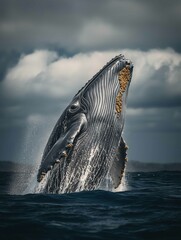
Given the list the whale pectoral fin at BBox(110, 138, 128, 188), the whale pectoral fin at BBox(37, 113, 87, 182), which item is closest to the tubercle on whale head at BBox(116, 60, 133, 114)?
the whale pectoral fin at BBox(37, 113, 87, 182)

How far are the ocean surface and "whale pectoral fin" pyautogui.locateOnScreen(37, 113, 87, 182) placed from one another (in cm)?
86

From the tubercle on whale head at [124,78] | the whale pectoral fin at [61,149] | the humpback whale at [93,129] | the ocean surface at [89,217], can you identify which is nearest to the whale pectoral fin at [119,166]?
the humpback whale at [93,129]

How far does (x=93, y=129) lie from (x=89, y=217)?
3215mm

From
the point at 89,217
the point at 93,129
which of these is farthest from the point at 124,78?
the point at 89,217

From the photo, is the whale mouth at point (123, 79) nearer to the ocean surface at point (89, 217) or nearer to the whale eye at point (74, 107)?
the whale eye at point (74, 107)

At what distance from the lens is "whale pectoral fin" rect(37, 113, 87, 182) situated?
9352 millimetres

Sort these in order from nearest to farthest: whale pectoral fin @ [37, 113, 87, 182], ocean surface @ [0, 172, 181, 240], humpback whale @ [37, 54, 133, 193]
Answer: ocean surface @ [0, 172, 181, 240], whale pectoral fin @ [37, 113, 87, 182], humpback whale @ [37, 54, 133, 193]

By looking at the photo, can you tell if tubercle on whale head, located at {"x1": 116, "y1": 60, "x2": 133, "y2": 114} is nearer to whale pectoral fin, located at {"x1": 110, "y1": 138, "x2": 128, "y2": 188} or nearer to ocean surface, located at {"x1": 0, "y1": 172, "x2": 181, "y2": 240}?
whale pectoral fin, located at {"x1": 110, "y1": 138, "x2": 128, "y2": 188}

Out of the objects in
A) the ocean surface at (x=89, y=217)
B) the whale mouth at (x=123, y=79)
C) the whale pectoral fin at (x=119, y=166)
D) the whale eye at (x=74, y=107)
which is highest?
the whale mouth at (x=123, y=79)

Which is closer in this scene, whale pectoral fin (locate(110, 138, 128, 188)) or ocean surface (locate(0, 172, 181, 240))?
Result: ocean surface (locate(0, 172, 181, 240))

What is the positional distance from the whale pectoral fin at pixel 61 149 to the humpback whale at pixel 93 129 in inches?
1.3

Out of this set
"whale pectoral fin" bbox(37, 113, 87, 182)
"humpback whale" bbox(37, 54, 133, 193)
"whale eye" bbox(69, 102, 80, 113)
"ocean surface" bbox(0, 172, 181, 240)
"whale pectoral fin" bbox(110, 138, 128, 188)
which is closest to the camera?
"ocean surface" bbox(0, 172, 181, 240)

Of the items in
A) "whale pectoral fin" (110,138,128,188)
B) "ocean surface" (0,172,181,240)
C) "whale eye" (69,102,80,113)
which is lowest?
"ocean surface" (0,172,181,240)

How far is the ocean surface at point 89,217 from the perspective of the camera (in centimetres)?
648
